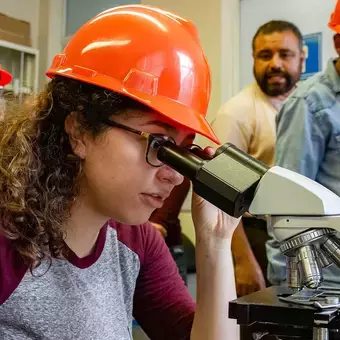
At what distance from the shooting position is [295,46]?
233 cm

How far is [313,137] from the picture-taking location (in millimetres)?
1466

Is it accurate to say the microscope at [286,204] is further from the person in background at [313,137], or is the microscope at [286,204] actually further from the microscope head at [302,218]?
the person in background at [313,137]

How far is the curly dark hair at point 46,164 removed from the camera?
33.9 inches

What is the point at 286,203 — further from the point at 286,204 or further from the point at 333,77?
the point at 333,77

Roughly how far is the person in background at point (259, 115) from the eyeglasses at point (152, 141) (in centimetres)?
106

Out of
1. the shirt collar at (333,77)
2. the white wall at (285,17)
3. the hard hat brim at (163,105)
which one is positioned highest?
the white wall at (285,17)

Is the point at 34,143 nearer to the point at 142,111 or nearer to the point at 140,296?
the point at 142,111

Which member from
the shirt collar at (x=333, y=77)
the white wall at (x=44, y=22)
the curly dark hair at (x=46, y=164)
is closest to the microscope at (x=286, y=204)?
the curly dark hair at (x=46, y=164)

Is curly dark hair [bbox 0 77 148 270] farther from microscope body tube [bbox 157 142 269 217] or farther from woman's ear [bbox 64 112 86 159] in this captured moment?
microscope body tube [bbox 157 142 269 217]

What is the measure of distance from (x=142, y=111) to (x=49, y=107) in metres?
0.19

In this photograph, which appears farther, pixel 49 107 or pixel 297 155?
pixel 297 155

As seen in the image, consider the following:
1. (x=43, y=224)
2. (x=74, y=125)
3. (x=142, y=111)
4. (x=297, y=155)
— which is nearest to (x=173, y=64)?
(x=142, y=111)

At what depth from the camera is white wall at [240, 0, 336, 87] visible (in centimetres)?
267

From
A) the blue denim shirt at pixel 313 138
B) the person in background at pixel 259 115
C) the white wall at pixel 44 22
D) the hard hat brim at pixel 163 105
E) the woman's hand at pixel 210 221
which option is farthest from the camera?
the white wall at pixel 44 22
